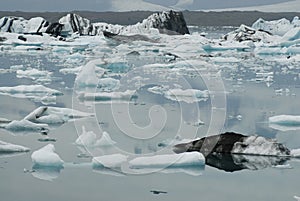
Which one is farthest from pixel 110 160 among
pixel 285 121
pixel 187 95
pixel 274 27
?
pixel 274 27

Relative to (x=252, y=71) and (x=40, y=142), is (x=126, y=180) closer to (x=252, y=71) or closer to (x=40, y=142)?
(x=40, y=142)

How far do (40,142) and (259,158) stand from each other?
4.95ft

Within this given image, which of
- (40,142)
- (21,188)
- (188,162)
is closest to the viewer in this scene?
(21,188)

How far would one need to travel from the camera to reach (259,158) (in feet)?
12.0

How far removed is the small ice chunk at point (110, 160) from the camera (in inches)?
134

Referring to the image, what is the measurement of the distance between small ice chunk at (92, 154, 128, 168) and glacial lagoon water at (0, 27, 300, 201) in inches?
2.1

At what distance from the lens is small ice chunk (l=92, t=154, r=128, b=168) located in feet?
11.2

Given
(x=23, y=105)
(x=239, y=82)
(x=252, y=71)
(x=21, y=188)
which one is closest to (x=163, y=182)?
(x=21, y=188)

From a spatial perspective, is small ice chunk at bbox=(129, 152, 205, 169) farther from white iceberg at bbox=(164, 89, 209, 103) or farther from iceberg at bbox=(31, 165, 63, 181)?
white iceberg at bbox=(164, 89, 209, 103)

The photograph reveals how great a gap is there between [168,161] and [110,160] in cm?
35

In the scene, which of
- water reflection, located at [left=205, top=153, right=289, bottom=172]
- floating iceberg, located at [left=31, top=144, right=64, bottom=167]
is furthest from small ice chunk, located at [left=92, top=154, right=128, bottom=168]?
water reflection, located at [left=205, top=153, right=289, bottom=172]

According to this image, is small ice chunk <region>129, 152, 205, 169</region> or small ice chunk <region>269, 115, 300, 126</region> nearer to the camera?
small ice chunk <region>129, 152, 205, 169</region>

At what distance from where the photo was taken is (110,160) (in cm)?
346

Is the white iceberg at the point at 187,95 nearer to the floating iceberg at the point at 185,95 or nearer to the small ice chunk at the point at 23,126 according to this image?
the floating iceberg at the point at 185,95
